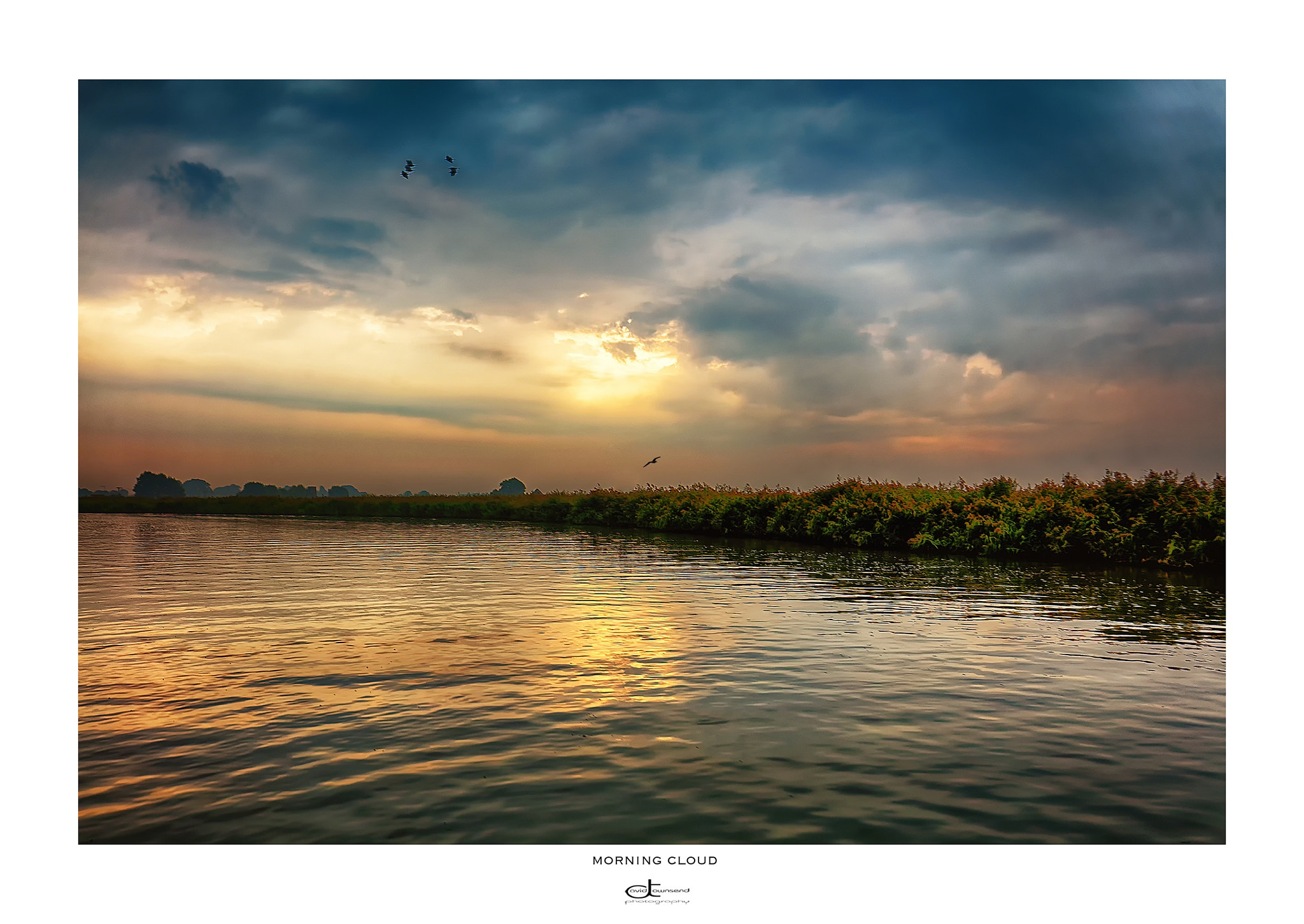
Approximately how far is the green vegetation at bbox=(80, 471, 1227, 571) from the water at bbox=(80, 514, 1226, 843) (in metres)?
3.91

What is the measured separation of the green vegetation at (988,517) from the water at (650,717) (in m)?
3.91

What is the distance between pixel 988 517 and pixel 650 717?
2647 cm

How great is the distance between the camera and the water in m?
6.32

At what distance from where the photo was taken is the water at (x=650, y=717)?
6320 millimetres
